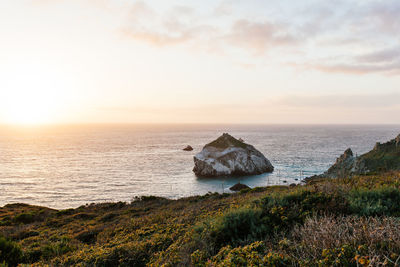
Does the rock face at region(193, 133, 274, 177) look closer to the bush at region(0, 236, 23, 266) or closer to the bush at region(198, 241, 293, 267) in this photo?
the bush at region(0, 236, 23, 266)

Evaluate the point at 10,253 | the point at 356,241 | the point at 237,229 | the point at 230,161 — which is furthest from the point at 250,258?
the point at 230,161

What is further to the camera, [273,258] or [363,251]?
[273,258]

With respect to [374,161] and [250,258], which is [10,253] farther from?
[374,161]

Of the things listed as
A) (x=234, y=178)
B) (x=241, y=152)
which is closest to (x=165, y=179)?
(x=234, y=178)

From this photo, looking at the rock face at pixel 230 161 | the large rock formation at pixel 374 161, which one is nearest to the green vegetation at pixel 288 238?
the large rock formation at pixel 374 161

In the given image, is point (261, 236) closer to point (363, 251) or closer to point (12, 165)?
point (363, 251)

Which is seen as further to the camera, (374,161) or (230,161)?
(230,161)

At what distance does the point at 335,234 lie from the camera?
190 inches

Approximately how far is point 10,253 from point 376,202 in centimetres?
1529

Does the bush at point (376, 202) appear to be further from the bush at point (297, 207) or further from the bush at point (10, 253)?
the bush at point (10, 253)

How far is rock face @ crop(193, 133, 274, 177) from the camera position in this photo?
68938 millimetres

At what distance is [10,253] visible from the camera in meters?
10.7

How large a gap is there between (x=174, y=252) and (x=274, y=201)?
13.2 ft

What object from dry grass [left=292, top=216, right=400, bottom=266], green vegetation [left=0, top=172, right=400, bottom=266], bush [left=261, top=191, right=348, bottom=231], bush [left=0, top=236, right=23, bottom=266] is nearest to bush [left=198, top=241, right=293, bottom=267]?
green vegetation [left=0, top=172, right=400, bottom=266]
